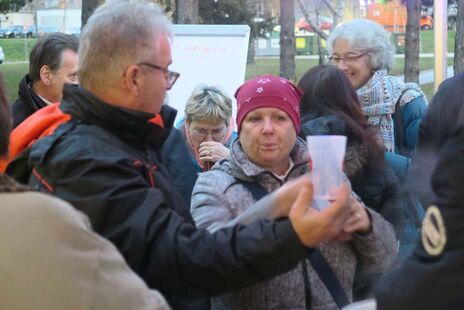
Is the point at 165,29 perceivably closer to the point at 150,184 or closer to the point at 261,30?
the point at 150,184

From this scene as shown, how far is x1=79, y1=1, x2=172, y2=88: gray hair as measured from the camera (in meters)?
2.59

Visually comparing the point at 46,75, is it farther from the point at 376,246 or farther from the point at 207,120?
the point at 376,246

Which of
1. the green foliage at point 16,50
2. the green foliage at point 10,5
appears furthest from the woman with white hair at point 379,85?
the green foliage at point 16,50

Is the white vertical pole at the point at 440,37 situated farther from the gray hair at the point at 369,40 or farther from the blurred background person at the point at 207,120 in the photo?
the blurred background person at the point at 207,120

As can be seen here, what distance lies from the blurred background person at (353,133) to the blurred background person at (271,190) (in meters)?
0.68

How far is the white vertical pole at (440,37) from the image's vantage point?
6.91 meters

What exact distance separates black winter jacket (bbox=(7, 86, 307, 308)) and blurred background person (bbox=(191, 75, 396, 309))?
0.45 metres

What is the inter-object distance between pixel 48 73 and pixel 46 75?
0.02 metres

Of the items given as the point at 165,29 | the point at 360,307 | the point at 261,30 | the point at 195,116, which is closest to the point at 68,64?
the point at 195,116

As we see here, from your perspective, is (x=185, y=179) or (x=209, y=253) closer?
(x=209, y=253)

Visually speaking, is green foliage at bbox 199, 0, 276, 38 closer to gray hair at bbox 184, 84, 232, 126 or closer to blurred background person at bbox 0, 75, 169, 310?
gray hair at bbox 184, 84, 232, 126

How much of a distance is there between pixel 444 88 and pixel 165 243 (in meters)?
2.01

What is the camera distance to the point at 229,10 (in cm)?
3116

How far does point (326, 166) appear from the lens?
7.80 feet
